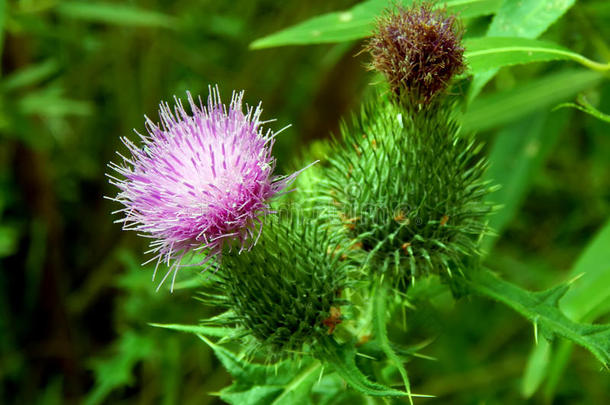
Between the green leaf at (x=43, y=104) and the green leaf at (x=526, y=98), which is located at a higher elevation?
the green leaf at (x=43, y=104)

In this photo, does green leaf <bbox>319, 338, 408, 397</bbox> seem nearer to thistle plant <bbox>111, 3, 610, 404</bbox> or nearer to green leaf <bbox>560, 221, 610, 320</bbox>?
thistle plant <bbox>111, 3, 610, 404</bbox>

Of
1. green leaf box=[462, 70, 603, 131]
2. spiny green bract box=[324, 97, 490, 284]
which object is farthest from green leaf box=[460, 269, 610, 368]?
green leaf box=[462, 70, 603, 131]

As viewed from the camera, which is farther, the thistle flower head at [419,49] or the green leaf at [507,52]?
the green leaf at [507,52]

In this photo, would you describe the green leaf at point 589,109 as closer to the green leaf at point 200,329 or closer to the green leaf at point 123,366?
the green leaf at point 200,329

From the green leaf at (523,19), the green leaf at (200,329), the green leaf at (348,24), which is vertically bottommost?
the green leaf at (200,329)

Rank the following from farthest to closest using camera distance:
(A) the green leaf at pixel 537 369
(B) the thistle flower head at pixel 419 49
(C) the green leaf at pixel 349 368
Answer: (A) the green leaf at pixel 537 369
(B) the thistle flower head at pixel 419 49
(C) the green leaf at pixel 349 368

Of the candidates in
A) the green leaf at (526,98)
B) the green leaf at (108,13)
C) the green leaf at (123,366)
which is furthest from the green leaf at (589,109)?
the green leaf at (108,13)
